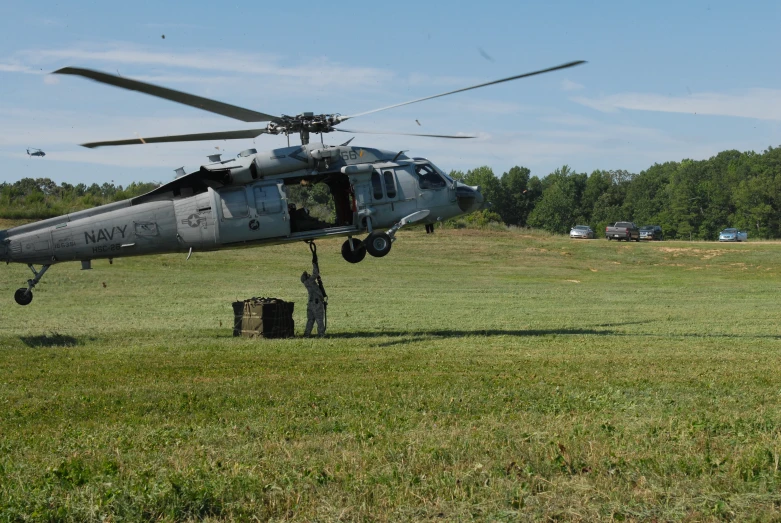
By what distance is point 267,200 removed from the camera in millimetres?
19516

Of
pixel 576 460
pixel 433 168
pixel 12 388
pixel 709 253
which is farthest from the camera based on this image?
pixel 709 253

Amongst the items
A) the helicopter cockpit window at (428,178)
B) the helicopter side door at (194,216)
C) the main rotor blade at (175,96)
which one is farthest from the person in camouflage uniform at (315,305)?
the main rotor blade at (175,96)

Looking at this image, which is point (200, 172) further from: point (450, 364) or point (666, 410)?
point (666, 410)

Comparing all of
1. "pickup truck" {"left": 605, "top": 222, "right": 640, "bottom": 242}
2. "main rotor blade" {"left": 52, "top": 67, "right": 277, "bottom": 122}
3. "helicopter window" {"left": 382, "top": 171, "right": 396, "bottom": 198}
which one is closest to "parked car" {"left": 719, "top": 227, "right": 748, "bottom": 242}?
"pickup truck" {"left": 605, "top": 222, "right": 640, "bottom": 242}

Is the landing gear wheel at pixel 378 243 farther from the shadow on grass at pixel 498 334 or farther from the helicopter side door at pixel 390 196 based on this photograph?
the shadow on grass at pixel 498 334

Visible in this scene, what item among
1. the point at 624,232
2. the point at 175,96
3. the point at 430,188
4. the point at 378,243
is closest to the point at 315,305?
the point at 378,243

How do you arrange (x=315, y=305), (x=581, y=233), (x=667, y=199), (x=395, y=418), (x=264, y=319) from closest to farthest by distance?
(x=395, y=418), (x=264, y=319), (x=315, y=305), (x=581, y=233), (x=667, y=199)

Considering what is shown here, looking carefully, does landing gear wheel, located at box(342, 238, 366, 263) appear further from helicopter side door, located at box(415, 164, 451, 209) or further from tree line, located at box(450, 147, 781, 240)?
tree line, located at box(450, 147, 781, 240)

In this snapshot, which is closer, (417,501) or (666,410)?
(417,501)

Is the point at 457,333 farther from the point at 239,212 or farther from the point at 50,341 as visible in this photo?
the point at 50,341

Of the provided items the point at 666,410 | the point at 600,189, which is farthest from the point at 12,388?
the point at 600,189

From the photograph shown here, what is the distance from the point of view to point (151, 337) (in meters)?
19.7

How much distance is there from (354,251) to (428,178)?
2.46 m

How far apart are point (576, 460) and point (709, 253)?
1955 inches
